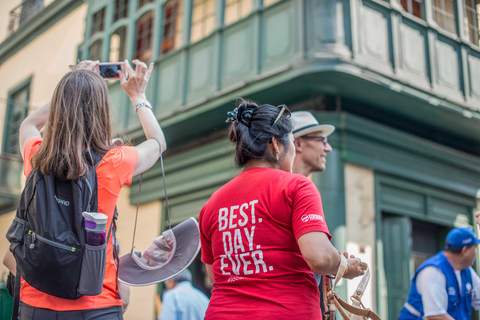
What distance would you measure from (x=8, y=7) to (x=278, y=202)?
19.1m

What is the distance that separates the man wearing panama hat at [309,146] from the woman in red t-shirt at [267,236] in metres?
1.34

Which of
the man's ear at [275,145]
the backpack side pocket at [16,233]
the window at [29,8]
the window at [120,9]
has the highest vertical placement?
the window at [29,8]

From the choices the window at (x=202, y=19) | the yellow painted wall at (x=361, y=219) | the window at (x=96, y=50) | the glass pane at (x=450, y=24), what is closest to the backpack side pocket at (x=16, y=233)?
the yellow painted wall at (x=361, y=219)

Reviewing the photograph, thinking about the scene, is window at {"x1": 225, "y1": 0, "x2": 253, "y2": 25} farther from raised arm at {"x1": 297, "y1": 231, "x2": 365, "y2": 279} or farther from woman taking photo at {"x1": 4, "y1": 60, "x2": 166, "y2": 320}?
raised arm at {"x1": 297, "y1": 231, "x2": 365, "y2": 279}

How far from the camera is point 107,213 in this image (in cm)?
245

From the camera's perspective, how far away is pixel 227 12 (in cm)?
988

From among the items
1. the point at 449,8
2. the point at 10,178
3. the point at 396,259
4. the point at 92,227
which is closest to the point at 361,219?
the point at 396,259

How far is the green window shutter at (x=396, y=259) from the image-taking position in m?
8.47

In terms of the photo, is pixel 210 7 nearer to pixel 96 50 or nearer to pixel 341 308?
pixel 96 50

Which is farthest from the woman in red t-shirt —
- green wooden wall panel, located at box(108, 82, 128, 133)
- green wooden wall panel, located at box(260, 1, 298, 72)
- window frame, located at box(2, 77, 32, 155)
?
window frame, located at box(2, 77, 32, 155)

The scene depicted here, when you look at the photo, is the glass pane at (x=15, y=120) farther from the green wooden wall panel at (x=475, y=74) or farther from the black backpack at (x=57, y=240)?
the black backpack at (x=57, y=240)

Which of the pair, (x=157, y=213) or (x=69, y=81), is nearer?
(x=69, y=81)

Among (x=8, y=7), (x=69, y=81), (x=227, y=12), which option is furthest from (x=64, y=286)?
(x=8, y=7)

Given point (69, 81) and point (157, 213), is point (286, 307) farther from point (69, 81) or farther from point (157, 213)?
point (157, 213)
